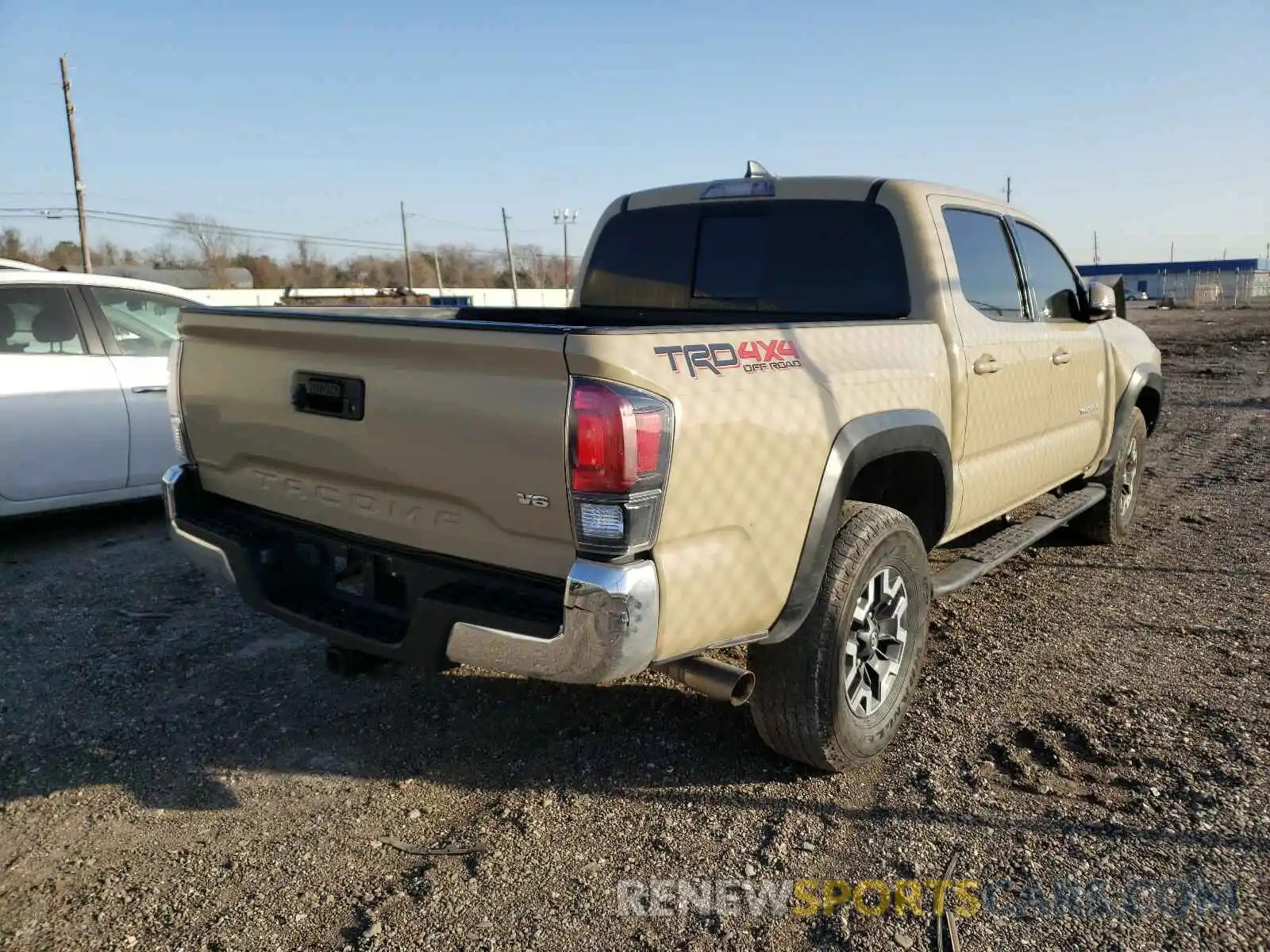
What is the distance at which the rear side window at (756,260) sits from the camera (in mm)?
3820

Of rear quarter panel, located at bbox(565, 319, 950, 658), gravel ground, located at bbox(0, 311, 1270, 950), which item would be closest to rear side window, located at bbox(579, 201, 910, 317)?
rear quarter panel, located at bbox(565, 319, 950, 658)

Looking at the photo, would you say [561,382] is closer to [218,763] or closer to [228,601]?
[218,763]

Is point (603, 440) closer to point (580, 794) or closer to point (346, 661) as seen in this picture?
point (580, 794)

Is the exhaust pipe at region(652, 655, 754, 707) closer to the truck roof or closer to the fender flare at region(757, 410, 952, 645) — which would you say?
the fender flare at region(757, 410, 952, 645)

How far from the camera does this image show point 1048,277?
5.00 meters

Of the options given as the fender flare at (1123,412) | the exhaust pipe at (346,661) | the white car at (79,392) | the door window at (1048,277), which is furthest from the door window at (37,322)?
the fender flare at (1123,412)

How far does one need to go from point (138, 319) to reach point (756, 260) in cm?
442

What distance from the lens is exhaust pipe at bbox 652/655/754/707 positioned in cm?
271

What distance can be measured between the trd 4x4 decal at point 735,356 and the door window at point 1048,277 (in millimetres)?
2490

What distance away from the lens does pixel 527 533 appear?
2.51 metres

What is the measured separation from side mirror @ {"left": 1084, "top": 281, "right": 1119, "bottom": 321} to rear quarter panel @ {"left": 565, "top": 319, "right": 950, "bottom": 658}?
256cm

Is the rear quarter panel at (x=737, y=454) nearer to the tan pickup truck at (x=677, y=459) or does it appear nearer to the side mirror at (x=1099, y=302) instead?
the tan pickup truck at (x=677, y=459)

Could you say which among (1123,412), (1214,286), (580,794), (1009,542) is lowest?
(580,794)

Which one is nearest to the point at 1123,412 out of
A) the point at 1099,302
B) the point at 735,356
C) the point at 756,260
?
the point at 1099,302
